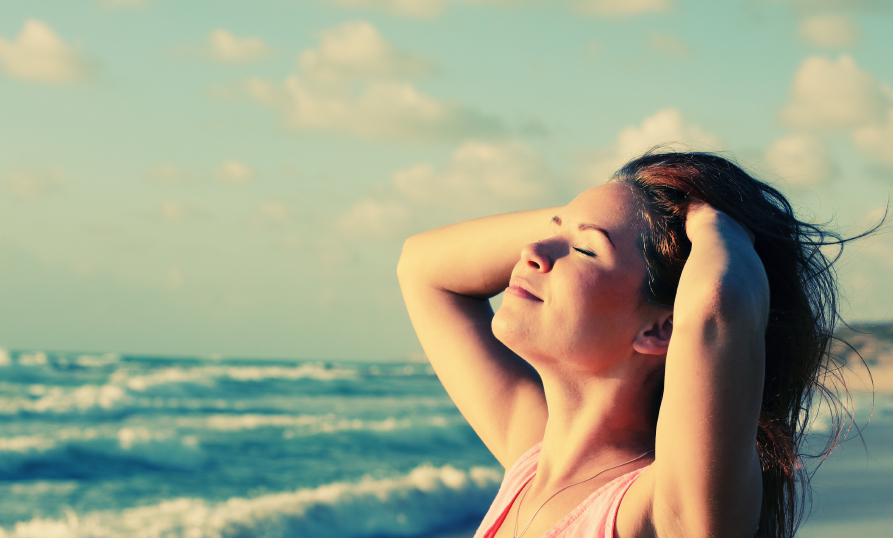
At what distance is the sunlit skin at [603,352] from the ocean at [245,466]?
16.2 ft

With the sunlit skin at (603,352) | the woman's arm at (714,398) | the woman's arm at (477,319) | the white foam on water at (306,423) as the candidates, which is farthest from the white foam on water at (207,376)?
the woman's arm at (714,398)

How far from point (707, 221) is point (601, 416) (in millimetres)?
545

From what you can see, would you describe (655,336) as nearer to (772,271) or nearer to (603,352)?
(603,352)

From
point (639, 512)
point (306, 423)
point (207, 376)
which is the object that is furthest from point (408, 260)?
point (207, 376)

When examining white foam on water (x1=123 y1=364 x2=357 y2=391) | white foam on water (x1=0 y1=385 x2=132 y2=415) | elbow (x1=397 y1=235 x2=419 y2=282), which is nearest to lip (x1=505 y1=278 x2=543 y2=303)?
elbow (x1=397 y1=235 x2=419 y2=282)

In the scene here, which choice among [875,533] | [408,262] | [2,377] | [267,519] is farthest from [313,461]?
[2,377]

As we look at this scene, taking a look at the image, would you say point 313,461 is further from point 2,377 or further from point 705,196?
point 2,377

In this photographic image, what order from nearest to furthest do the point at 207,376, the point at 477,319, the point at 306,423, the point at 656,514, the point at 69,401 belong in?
1. the point at 656,514
2. the point at 477,319
3. the point at 306,423
4. the point at 69,401
5. the point at 207,376

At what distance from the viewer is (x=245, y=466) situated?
1065cm

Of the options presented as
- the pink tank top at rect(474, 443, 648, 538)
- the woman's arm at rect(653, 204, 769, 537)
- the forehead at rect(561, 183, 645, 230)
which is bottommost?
the pink tank top at rect(474, 443, 648, 538)

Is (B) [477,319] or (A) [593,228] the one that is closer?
(A) [593,228]

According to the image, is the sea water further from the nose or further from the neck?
the nose

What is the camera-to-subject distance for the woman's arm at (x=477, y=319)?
224 cm

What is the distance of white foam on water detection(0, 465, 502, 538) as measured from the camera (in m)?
6.70
